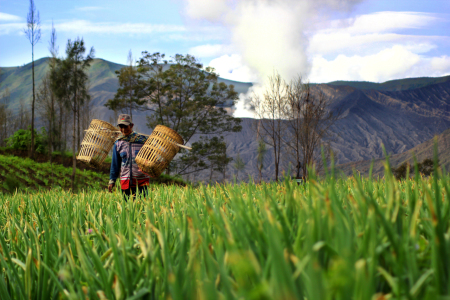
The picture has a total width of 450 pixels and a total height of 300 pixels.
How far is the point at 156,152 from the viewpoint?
4.68 meters

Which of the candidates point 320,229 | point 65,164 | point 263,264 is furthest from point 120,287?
point 65,164

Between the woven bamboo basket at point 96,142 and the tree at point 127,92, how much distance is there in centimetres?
2134

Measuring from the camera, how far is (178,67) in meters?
27.4

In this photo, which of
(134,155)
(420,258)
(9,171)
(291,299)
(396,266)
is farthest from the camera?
(9,171)

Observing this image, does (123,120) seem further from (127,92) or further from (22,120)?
(22,120)

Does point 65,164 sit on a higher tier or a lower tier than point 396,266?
lower

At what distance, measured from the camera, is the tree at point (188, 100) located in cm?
2709

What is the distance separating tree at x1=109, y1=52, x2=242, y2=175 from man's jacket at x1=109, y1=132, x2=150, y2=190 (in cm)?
2148

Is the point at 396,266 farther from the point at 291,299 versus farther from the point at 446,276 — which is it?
the point at 291,299

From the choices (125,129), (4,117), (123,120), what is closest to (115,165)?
(125,129)

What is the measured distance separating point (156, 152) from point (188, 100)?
24114 millimetres

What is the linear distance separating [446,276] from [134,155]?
4.91 m

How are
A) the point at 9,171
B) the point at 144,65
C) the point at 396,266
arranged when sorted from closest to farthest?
the point at 396,266 → the point at 9,171 → the point at 144,65

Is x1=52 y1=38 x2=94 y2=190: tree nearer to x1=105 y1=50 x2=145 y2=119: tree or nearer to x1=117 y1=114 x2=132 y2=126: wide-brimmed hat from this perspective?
x1=105 y1=50 x2=145 y2=119: tree
